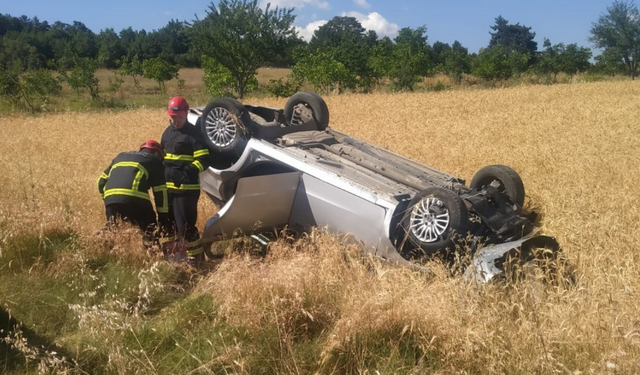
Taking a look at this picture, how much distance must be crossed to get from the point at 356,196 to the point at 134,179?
80.9 inches

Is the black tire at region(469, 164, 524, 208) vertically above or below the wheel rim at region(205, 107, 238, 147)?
below

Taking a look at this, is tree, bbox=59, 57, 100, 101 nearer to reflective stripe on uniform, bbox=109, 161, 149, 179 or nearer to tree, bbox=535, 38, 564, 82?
reflective stripe on uniform, bbox=109, 161, 149, 179

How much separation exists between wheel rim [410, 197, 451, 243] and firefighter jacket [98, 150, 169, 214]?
2.45m

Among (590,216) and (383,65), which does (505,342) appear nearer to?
(590,216)

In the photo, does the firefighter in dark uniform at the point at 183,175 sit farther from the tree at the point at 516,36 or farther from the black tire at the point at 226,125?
the tree at the point at 516,36

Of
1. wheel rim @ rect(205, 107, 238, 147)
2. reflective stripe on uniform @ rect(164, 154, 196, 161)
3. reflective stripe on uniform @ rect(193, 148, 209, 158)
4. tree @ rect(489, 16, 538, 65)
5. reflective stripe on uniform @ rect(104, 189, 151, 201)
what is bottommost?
reflective stripe on uniform @ rect(104, 189, 151, 201)

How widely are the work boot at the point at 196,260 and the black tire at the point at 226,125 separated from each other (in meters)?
1.16

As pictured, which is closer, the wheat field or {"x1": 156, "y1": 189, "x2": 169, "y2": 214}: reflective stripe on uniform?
the wheat field

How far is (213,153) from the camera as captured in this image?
231 inches

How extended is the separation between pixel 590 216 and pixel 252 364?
344 centimetres

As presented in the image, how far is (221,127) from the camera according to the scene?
226 inches

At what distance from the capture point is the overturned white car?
4266mm

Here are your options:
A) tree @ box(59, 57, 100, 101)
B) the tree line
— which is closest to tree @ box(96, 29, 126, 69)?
the tree line

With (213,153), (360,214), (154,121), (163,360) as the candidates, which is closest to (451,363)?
(163,360)
